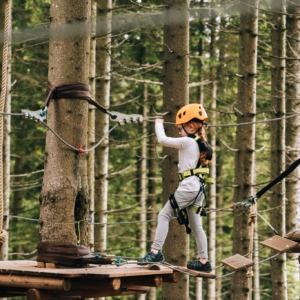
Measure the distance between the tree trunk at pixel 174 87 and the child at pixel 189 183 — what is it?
310 centimetres

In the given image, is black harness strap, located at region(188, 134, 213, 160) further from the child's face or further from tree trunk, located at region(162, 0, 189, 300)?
tree trunk, located at region(162, 0, 189, 300)

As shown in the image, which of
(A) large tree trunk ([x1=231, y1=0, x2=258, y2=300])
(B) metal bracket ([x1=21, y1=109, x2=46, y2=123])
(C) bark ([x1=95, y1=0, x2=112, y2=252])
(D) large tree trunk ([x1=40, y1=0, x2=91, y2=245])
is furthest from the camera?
(C) bark ([x1=95, y1=0, x2=112, y2=252])

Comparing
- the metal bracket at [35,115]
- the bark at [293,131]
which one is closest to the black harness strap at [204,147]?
the metal bracket at [35,115]

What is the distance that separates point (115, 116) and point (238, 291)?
517 cm

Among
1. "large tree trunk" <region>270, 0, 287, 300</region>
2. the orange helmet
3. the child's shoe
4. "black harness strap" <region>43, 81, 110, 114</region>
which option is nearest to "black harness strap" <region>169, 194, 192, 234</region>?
the child's shoe

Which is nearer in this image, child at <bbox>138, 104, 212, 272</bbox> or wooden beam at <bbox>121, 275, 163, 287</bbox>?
wooden beam at <bbox>121, 275, 163, 287</bbox>

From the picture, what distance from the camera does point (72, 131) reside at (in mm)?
6391

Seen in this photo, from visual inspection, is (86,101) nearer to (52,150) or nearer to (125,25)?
(52,150)

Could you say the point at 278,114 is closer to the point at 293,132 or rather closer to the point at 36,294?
the point at 293,132

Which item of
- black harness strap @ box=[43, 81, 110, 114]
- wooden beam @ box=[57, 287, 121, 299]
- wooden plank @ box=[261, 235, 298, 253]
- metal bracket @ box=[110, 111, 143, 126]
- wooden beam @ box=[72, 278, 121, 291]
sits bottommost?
wooden beam @ box=[57, 287, 121, 299]

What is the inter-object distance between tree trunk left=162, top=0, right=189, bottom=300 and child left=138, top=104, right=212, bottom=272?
310cm

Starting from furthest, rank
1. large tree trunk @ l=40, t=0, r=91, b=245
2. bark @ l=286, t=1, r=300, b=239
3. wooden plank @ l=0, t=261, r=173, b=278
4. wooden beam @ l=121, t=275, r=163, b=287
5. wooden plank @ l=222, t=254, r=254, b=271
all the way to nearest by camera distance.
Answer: bark @ l=286, t=1, r=300, b=239
wooden plank @ l=222, t=254, r=254, b=271
large tree trunk @ l=40, t=0, r=91, b=245
wooden beam @ l=121, t=275, r=163, b=287
wooden plank @ l=0, t=261, r=173, b=278

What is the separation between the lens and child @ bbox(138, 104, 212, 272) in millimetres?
6562

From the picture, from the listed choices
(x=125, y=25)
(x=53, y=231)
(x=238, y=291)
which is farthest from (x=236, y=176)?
(x=53, y=231)
